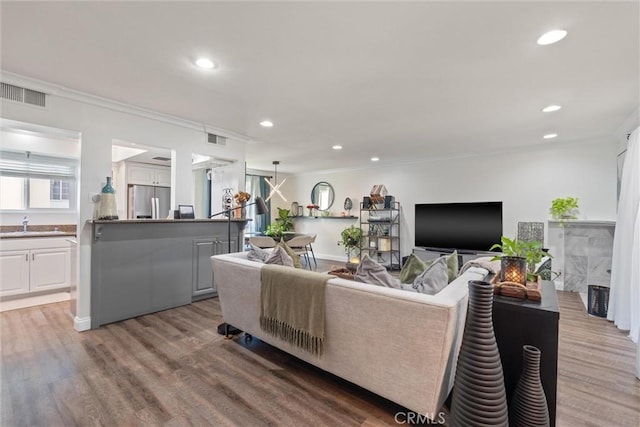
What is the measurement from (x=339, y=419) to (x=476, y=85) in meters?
2.88

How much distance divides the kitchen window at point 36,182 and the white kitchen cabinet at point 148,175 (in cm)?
83

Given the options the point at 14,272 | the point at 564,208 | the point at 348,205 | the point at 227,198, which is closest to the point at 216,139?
the point at 227,198

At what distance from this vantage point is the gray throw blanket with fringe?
6.44ft

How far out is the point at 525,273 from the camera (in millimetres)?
1846

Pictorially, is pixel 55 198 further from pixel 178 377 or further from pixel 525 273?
pixel 525 273

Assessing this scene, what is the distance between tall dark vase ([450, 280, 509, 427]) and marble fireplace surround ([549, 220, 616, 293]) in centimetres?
428

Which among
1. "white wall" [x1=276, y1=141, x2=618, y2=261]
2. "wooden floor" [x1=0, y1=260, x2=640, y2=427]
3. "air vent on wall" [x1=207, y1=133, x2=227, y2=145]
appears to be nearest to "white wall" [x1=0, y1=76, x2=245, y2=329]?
"air vent on wall" [x1=207, y1=133, x2=227, y2=145]

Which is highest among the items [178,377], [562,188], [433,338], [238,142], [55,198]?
[238,142]

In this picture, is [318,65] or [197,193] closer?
[318,65]

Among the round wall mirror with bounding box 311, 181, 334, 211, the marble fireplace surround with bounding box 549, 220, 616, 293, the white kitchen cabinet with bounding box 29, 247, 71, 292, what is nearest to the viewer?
the white kitchen cabinet with bounding box 29, 247, 71, 292

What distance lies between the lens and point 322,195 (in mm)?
8062

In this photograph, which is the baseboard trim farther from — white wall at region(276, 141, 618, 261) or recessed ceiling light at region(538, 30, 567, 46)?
white wall at region(276, 141, 618, 261)

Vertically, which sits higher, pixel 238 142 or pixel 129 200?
pixel 238 142

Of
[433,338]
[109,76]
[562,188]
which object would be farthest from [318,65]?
[562,188]
